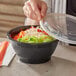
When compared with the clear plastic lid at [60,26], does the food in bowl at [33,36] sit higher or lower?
lower

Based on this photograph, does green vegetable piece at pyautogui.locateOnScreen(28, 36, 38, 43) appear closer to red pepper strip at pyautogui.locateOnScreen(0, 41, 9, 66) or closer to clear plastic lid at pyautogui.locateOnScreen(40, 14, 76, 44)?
clear plastic lid at pyautogui.locateOnScreen(40, 14, 76, 44)

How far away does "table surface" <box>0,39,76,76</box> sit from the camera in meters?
0.84

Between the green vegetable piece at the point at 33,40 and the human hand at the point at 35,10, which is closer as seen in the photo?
the green vegetable piece at the point at 33,40

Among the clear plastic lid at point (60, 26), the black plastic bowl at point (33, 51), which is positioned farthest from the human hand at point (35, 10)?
the black plastic bowl at point (33, 51)

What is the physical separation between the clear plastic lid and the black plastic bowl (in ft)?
0.15

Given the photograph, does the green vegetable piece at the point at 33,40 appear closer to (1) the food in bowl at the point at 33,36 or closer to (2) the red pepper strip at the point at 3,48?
(1) the food in bowl at the point at 33,36

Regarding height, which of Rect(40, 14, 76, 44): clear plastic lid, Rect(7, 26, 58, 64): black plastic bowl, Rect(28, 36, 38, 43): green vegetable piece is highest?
Rect(40, 14, 76, 44): clear plastic lid

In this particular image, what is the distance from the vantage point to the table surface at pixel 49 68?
33.0 inches

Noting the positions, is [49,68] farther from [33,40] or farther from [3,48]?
[3,48]

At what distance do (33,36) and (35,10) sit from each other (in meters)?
0.16

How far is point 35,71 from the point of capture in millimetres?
851

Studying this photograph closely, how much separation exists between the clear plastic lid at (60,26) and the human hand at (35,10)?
3cm

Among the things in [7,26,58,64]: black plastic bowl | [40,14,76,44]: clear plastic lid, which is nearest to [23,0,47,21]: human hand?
[40,14,76,44]: clear plastic lid

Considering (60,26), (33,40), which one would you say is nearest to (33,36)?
(33,40)
